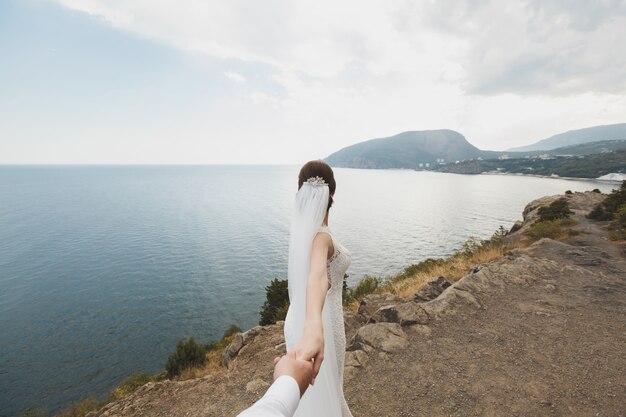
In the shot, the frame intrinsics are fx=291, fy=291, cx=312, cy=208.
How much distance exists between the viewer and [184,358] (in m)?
11.4

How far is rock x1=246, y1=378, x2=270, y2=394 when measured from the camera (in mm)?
6867

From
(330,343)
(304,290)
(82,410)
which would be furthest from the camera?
(82,410)

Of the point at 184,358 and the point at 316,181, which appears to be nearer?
the point at 316,181

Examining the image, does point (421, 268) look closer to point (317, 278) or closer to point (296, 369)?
point (317, 278)

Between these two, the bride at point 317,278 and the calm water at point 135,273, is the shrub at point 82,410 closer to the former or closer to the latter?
the calm water at point 135,273

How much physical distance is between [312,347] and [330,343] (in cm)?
208

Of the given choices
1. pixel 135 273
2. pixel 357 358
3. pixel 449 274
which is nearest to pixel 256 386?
pixel 357 358

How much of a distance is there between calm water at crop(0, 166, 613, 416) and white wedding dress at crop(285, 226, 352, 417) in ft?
80.9

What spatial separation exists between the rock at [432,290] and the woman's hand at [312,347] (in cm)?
1061

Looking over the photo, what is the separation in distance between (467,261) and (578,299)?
685cm

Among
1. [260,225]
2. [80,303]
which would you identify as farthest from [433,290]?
[260,225]

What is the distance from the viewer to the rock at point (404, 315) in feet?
27.7

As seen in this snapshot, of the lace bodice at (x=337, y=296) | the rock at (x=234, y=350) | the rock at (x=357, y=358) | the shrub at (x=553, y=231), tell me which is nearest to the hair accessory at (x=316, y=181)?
the lace bodice at (x=337, y=296)

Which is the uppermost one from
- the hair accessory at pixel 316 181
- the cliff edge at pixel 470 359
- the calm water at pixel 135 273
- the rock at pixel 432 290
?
the hair accessory at pixel 316 181
